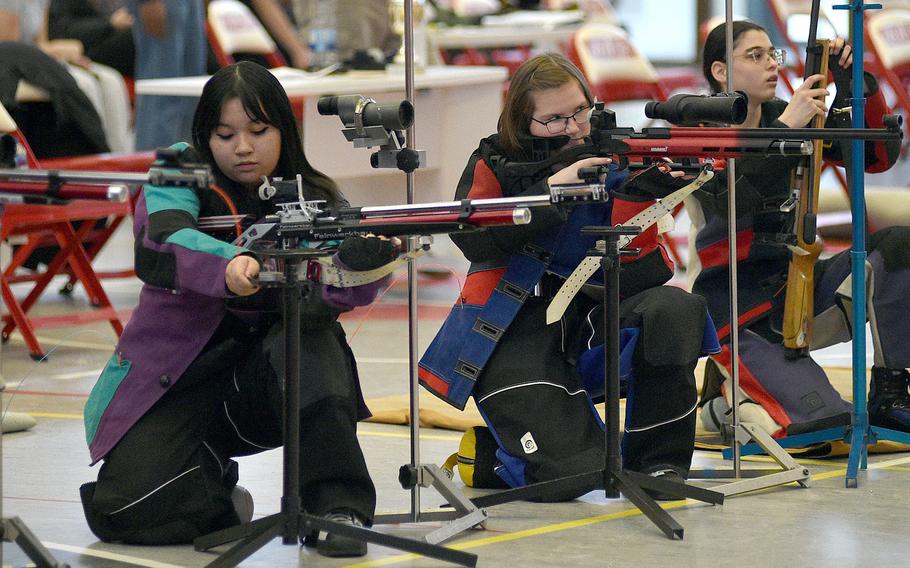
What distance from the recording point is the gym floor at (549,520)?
10.3 feet

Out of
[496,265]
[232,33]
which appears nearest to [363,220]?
[496,265]

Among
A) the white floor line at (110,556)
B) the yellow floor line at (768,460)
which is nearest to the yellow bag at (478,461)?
the yellow floor line at (768,460)

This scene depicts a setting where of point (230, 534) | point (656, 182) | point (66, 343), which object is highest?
point (656, 182)

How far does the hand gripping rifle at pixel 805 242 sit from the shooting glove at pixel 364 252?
1458 millimetres

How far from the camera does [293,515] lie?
3006 mm

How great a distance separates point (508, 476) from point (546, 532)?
1.38 ft

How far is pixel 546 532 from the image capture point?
132 inches

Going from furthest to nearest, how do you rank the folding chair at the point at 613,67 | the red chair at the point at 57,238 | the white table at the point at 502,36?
the white table at the point at 502,36 < the folding chair at the point at 613,67 < the red chair at the point at 57,238

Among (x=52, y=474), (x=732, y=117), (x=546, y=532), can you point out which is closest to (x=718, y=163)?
(x=732, y=117)

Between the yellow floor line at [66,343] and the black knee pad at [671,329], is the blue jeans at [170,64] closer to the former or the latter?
the yellow floor line at [66,343]

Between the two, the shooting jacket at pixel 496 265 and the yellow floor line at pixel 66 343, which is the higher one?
the shooting jacket at pixel 496 265

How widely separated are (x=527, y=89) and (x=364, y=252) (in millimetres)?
937

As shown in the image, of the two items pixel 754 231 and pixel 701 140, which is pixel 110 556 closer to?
pixel 701 140

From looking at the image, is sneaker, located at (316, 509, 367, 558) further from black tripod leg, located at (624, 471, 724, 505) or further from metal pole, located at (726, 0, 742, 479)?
metal pole, located at (726, 0, 742, 479)
